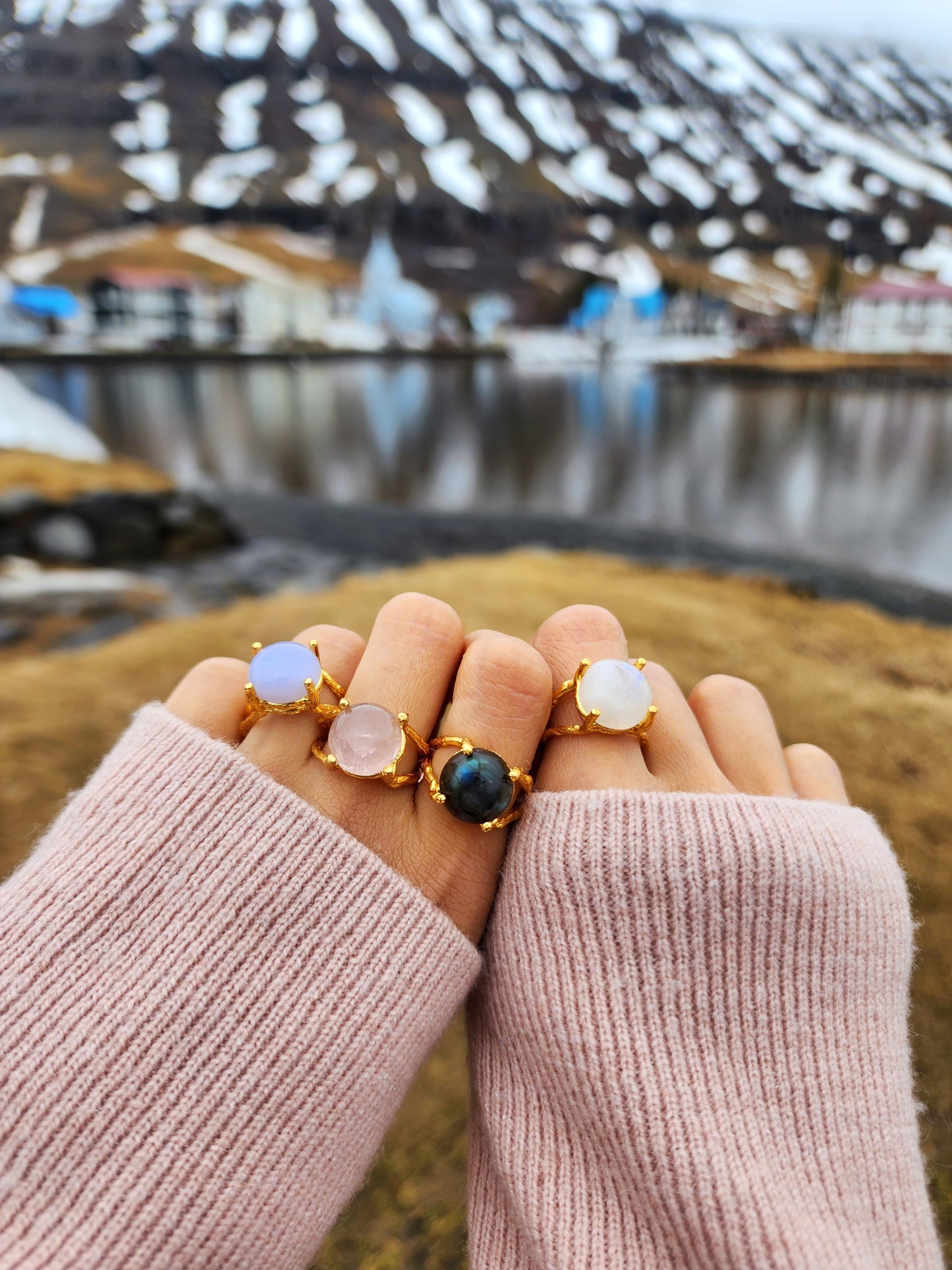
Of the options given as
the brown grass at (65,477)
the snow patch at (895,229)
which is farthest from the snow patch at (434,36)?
the brown grass at (65,477)

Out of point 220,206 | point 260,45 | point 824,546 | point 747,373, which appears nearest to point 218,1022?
point 824,546

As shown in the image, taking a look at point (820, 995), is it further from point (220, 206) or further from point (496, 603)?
point (220, 206)

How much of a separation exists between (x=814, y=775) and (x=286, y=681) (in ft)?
2.28

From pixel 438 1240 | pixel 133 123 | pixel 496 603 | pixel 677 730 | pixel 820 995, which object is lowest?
pixel 438 1240

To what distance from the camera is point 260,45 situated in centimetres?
626

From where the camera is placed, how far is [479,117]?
29.2 ft

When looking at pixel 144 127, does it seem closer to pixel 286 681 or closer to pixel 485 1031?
pixel 286 681

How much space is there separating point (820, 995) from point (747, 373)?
9392 mm

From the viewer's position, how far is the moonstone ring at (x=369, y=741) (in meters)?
0.70

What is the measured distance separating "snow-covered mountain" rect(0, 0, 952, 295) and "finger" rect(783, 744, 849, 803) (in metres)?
4.19

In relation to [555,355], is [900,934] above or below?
below

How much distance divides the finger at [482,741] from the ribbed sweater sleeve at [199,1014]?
0.07 m

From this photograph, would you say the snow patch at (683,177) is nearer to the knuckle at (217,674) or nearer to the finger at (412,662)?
the finger at (412,662)

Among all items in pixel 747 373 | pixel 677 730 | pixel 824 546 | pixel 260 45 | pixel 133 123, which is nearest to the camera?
pixel 677 730
